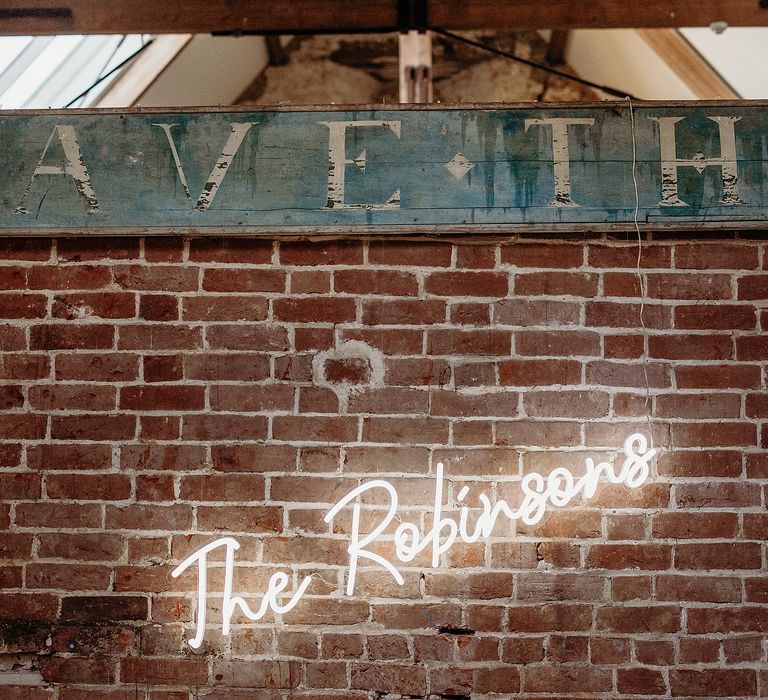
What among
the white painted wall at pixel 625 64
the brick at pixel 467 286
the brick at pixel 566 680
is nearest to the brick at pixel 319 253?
the brick at pixel 467 286

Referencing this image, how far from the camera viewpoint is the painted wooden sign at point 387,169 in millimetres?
1799

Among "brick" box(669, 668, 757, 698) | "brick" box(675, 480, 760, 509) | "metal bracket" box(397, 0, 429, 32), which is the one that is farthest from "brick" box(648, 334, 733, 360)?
"metal bracket" box(397, 0, 429, 32)

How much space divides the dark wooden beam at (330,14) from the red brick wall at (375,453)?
65 cm

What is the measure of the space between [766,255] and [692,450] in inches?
23.2

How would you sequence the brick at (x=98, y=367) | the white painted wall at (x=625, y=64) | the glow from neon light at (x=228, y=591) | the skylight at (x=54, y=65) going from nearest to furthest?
the glow from neon light at (x=228, y=591) < the brick at (x=98, y=367) < the skylight at (x=54, y=65) < the white painted wall at (x=625, y=64)

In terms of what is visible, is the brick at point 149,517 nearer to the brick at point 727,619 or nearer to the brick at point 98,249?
the brick at point 98,249

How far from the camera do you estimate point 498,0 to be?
1871 millimetres

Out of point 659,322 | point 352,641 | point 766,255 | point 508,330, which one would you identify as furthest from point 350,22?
point 352,641

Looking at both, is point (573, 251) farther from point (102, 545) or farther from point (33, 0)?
point (33, 0)

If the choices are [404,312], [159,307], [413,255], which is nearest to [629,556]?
[404,312]

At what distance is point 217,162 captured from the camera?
5.99 ft

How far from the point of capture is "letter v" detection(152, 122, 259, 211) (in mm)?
1817

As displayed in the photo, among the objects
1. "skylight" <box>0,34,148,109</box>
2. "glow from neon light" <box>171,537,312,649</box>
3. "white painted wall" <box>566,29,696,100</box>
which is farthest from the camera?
"white painted wall" <box>566,29,696,100</box>

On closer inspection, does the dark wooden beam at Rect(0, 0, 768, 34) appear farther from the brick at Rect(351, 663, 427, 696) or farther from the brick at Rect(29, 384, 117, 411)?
the brick at Rect(351, 663, 427, 696)
